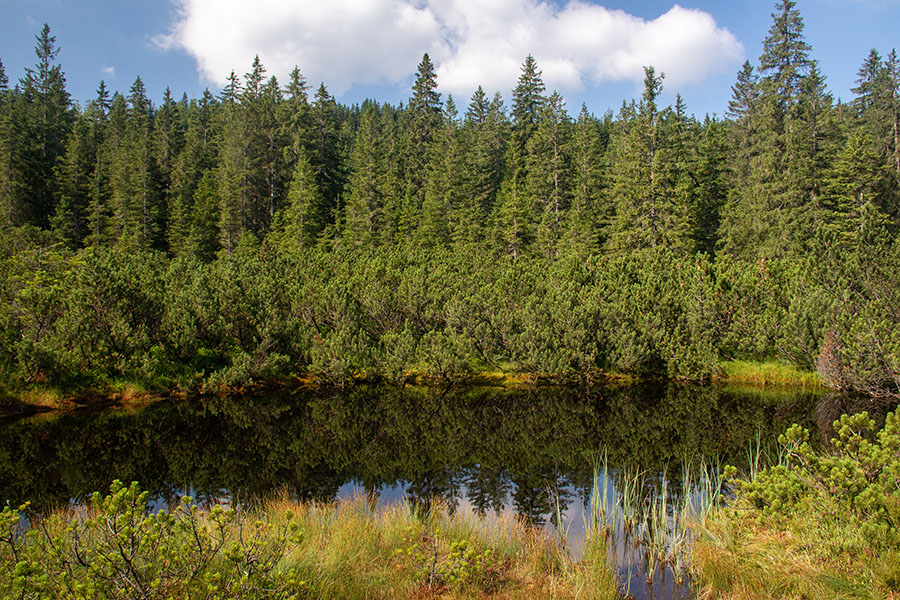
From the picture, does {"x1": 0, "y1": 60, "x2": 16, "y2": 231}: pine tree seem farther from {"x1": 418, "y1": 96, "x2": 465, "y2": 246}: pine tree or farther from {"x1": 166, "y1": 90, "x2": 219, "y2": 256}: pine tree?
{"x1": 418, "y1": 96, "x2": 465, "y2": 246}: pine tree

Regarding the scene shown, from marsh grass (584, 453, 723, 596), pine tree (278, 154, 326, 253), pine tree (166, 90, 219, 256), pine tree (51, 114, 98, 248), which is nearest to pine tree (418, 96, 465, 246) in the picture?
pine tree (278, 154, 326, 253)

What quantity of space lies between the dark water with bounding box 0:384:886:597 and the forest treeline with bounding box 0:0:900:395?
221 centimetres

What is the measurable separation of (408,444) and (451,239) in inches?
1471

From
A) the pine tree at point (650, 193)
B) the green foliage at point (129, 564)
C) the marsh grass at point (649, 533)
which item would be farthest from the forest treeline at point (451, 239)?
the green foliage at point (129, 564)

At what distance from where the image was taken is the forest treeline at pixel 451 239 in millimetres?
18219

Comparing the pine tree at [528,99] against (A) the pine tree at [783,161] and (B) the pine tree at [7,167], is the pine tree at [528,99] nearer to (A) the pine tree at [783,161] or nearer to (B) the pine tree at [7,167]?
(A) the pine tree at [783,161]

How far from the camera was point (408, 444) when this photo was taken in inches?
513

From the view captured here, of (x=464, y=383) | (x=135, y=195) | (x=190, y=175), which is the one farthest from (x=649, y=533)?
(x=190, y=175)

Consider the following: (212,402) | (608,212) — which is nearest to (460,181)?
(608,212)

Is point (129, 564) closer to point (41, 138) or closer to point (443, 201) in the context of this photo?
point (443, 201)

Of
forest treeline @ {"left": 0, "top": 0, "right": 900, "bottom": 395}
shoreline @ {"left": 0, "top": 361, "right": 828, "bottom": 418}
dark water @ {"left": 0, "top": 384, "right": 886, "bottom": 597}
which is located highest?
forest treeline @ {"left": 0, "top": 0, "right": 900, "bottom": 395}

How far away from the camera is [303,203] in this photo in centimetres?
4941

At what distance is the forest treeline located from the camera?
717 inches

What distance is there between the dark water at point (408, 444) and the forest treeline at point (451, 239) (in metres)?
2.21
